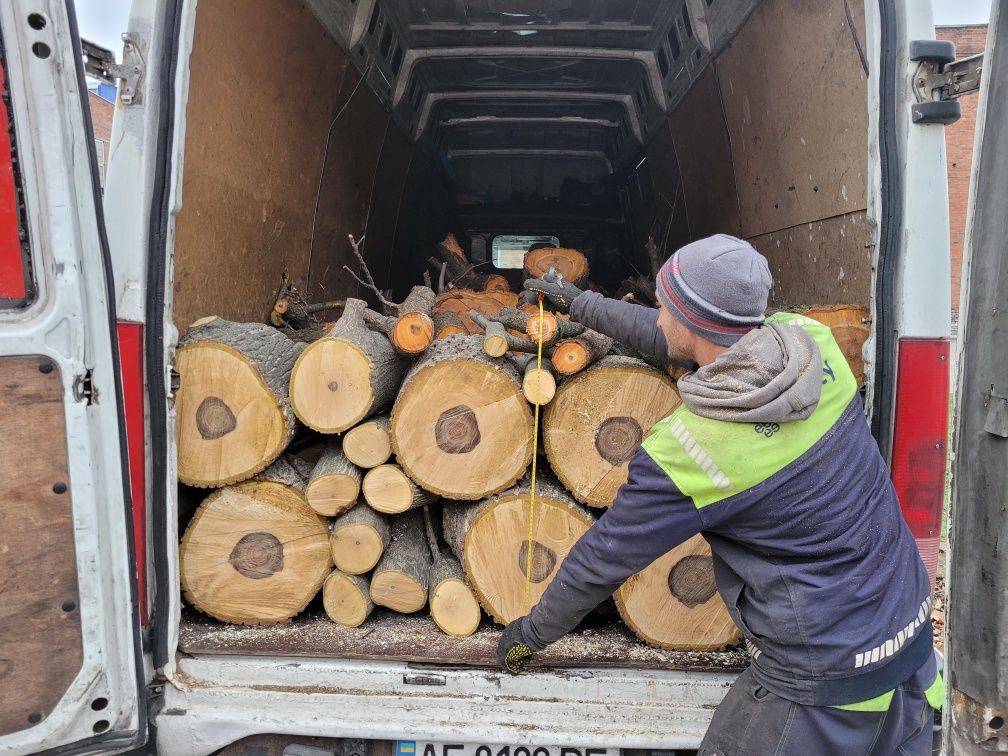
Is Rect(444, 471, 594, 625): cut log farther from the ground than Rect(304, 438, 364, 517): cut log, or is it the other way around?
Rect(304, 438, 364, 517): cut log

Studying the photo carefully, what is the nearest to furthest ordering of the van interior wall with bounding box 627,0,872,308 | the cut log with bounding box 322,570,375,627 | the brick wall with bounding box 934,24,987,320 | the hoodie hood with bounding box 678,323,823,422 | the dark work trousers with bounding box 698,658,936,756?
the hoodie hood with bounding box 678,323,823,422 < the dark work trousers with bounding box 698,658,936,756 < the cut log with bounding box 322,570,375,627 < the van interior wall with bounding box 627,0,872,308 < the brick wall with bounding box 934,24,987,320

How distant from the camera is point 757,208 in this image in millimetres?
2939

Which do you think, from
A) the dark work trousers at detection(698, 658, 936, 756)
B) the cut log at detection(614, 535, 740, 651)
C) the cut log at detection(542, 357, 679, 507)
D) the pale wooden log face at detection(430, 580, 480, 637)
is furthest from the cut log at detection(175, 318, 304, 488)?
the dark work trousers at detection(698, 658, 936, 756)

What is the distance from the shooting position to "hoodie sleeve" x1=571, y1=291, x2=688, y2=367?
1823 mm

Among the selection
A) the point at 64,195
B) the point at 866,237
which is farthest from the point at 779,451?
the point at 64,195

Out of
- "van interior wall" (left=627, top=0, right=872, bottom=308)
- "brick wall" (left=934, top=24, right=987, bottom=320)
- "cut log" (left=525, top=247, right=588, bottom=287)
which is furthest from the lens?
"brick wall" (left=934, top=24, right=987, bottom=320)

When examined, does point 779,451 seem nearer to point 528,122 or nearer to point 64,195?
point 64,195

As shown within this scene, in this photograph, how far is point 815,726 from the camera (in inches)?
54.6

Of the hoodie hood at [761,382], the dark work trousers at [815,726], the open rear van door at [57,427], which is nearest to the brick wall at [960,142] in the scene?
the dark work trousers at [815,726]

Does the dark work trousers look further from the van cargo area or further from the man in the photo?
the van cargo area

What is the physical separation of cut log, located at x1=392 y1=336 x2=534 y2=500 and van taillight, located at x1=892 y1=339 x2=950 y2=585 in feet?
3.00

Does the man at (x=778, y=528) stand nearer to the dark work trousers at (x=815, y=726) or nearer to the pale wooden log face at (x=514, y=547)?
the dark work trousers at (x=815, y=726)

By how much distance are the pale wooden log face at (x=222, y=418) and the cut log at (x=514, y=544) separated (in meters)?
0.64

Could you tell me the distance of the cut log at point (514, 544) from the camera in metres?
1.90
